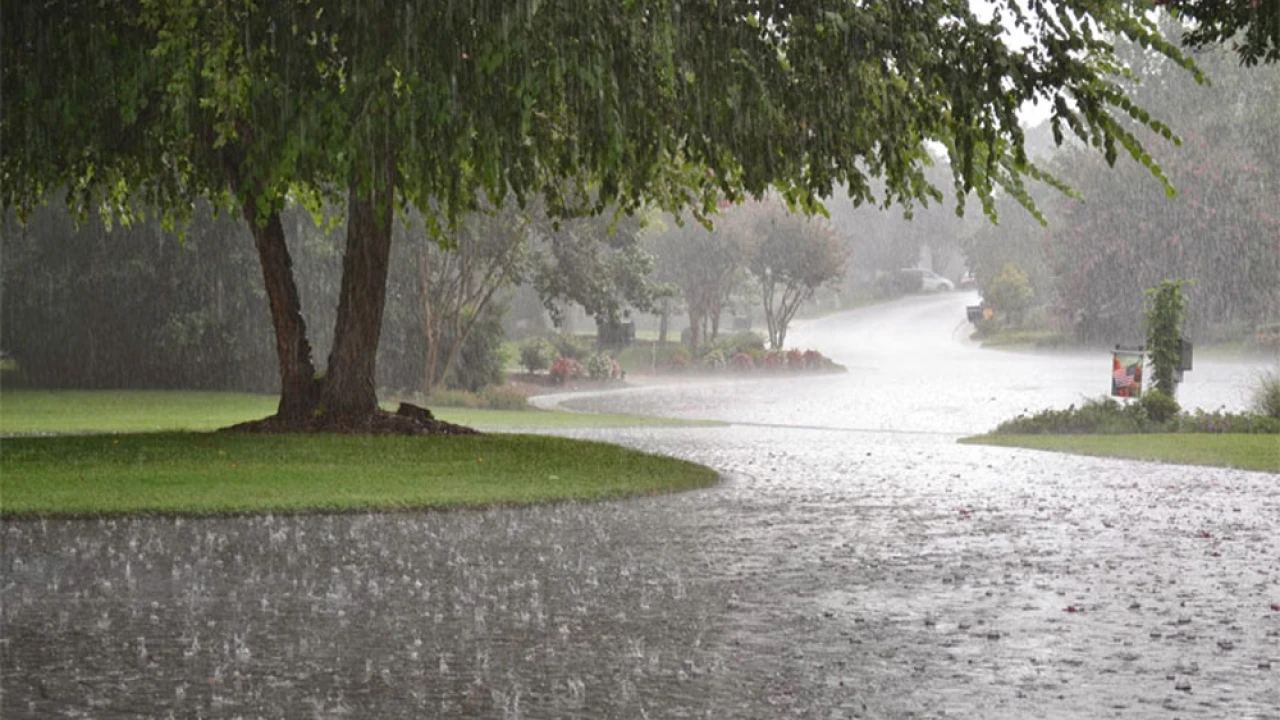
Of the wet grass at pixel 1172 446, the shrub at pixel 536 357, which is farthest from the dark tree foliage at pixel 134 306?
the wet grass at pixel 1172 446

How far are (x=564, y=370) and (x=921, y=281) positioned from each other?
5794cm

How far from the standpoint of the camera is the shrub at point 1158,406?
24.5 metres

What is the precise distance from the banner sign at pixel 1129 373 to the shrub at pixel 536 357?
23.5 metres

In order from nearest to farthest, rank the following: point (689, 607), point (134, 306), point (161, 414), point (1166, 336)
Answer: point (689, 607)
point (1166, 336)
point (161, 414)
point (134, 306)

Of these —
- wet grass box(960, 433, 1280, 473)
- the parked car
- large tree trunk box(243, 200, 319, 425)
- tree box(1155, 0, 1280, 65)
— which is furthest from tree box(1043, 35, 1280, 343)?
tree box(1155, 0, 1280, 65)

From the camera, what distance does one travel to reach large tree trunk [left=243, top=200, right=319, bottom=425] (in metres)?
20.2

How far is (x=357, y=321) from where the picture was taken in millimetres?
20172

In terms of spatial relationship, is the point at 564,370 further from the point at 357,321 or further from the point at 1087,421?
the point at 357,321

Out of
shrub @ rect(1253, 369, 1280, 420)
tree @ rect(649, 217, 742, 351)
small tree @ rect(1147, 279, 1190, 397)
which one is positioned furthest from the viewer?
tree @ rect(649, 217, 742, 351)

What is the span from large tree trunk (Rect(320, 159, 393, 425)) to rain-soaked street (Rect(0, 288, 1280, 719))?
603 cm

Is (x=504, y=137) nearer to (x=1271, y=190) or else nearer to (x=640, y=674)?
(x=640, y=674)

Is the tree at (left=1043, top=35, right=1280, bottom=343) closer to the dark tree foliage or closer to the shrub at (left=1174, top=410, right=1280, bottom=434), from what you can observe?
the dark tree foliage

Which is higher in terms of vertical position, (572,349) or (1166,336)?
(1166,336)

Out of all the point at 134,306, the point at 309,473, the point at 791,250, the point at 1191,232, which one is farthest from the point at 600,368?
the point at 1191,232
